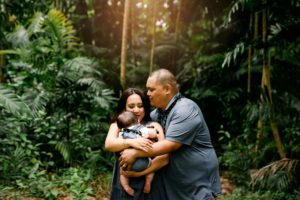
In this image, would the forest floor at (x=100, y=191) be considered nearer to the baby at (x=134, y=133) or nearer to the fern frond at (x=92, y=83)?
the fern frond at (x=92, y=83)

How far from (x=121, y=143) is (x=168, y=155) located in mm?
338

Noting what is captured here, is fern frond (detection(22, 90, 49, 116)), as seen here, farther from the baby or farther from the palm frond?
the baby

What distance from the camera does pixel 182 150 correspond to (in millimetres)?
2754

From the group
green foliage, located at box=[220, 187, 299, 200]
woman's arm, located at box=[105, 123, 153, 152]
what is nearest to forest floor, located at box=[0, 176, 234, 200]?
green foliage, located at box=[220, 187, 299, 200]

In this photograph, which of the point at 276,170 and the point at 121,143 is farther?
the point at 276,170

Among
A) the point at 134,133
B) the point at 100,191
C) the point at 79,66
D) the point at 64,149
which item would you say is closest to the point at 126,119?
the point at 134,133

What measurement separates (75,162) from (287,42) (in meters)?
3.77

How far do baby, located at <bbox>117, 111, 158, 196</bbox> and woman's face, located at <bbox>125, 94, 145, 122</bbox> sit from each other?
10cm

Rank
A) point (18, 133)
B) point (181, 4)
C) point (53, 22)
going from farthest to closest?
1. point (181, 4)
2. point (53, 22)
3. point (18, 133)

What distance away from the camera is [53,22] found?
6.45 m

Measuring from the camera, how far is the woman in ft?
8.86

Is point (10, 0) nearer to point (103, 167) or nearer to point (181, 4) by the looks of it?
point (103, 167)

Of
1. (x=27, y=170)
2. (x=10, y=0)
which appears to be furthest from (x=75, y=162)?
(x=10, y=0)

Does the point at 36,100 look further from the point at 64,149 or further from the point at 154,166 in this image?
the point at 154,166
